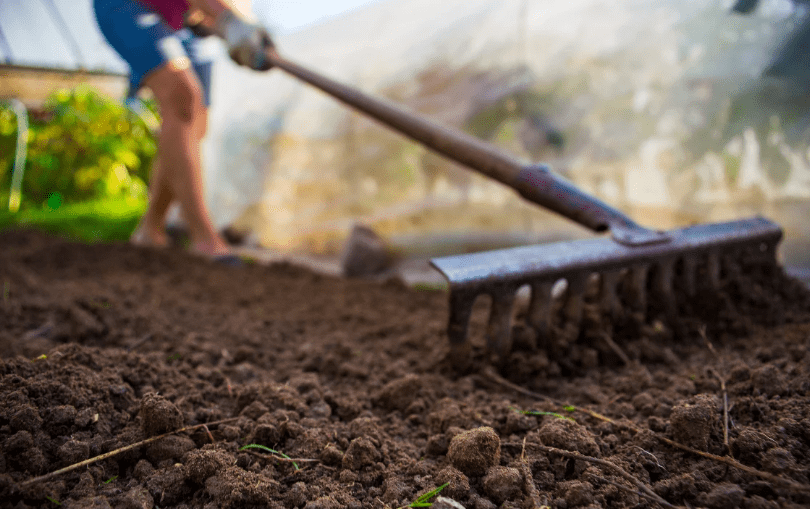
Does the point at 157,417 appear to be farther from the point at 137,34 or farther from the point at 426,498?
the point at 137,34

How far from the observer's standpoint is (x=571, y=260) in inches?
54.1

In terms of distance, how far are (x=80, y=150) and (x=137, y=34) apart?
211cm

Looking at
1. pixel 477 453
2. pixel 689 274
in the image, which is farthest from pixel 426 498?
pixel 689 274

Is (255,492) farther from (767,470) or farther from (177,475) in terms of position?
Result: (767,470)

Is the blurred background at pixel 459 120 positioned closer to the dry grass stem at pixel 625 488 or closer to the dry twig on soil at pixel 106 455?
the dry grass stem at pixel 625 488

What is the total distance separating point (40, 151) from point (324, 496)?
14.6 feet

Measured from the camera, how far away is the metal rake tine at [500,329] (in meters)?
1.32

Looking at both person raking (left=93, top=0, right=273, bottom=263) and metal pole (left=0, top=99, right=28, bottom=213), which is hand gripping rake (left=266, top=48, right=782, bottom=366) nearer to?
person raking (left=93, top=0, right=273, bottom=263)

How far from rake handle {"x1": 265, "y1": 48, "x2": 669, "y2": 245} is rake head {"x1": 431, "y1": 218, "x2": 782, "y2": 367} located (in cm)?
9

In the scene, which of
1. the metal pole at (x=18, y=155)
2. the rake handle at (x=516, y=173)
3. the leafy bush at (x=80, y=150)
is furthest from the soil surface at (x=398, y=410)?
the leafy bush at (x=80, y=150)

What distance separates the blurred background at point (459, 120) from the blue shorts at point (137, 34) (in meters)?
0.53

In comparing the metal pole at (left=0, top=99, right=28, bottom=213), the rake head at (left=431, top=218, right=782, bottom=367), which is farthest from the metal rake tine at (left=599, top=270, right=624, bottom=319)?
the metal pole at (left=0, top=99, right=28, bottom=213)

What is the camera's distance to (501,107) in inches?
111

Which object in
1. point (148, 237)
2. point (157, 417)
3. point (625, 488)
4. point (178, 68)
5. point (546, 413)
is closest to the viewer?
point (625, 488)
